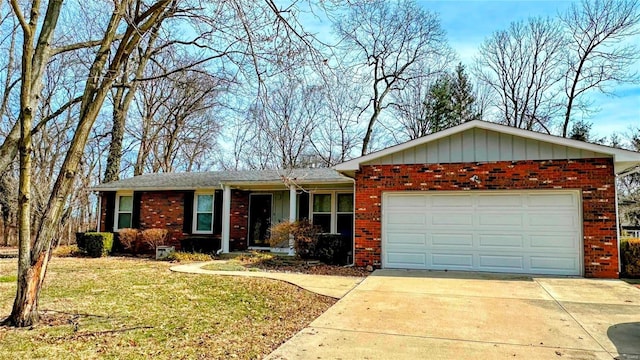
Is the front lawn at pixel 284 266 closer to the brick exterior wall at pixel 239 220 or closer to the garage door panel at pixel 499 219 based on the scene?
the brick exterior wall at pixel 239 220

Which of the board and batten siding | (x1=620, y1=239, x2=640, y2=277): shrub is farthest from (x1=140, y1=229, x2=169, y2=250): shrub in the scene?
(x1=620, y1=239, x2=640, y2=277): shrub

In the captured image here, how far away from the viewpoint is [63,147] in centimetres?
1820

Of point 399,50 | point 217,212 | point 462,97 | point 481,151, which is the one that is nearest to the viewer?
point 481,151

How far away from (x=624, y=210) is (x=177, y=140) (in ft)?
89.5

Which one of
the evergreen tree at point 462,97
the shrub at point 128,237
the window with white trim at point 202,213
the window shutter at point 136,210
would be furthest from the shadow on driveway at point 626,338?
the evergreen tree at point 462,97

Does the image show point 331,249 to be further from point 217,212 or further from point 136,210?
point 136,210

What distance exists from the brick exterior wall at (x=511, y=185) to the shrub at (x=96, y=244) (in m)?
9.38

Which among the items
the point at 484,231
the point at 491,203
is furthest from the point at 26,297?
the point at 491,203

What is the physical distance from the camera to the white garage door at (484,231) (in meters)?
9.64

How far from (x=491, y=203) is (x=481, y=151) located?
49.8 inches

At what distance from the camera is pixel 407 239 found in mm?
10578

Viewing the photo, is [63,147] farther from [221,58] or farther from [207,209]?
[221,58]

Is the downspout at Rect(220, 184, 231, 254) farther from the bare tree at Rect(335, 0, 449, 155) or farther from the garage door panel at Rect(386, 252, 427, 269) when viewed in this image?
the bare tree at Rect(335, 0, 449, 155)

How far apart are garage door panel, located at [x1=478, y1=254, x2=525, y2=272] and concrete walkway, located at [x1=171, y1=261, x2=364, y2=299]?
310 cm
